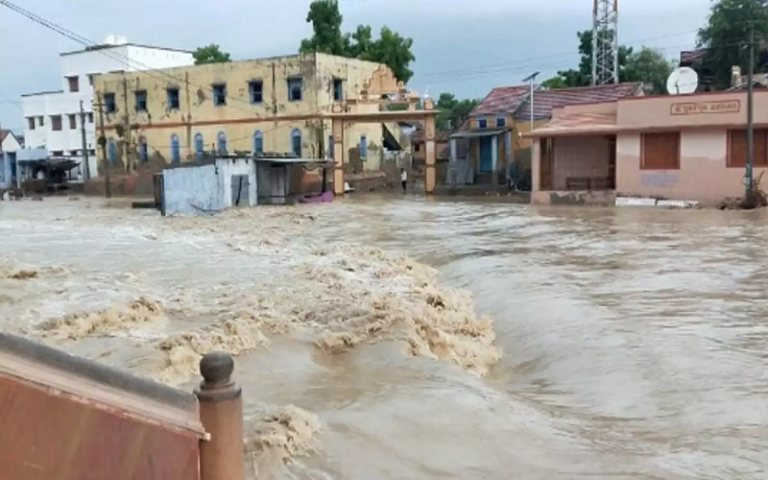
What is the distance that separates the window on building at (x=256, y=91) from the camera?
44.3 m

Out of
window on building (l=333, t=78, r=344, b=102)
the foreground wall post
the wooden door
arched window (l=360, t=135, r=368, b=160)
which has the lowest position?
the foreground wall post

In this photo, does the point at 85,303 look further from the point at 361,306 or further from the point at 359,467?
the point at 359,467

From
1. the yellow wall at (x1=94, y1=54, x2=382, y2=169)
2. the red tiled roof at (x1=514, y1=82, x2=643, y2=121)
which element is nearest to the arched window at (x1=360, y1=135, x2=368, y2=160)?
the yellow wall at (x1=94, y1=54, x2=382, y2=169)

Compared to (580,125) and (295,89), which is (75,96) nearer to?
(295,89)

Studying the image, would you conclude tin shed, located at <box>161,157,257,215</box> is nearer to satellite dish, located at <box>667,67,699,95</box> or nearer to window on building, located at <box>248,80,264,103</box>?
window on building, located at <box>248,80,264,103</box>

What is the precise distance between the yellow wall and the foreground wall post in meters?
40.0

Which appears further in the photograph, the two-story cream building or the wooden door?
the two-story cream building

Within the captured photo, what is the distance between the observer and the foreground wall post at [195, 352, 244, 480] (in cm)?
302

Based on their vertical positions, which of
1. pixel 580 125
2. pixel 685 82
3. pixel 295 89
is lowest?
pixel 580 125

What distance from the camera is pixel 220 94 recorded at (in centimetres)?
4575

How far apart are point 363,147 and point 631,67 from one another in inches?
700

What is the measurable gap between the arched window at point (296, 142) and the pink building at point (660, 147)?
615 inches

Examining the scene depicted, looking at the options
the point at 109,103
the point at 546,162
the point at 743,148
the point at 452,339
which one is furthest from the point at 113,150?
the point at 452,339

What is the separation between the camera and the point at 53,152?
206ft
